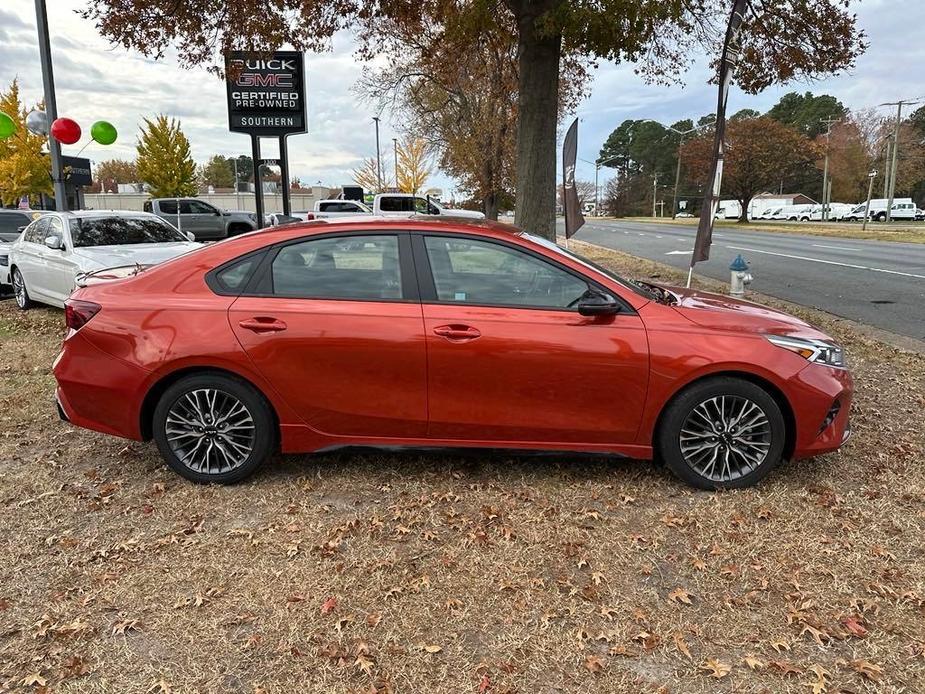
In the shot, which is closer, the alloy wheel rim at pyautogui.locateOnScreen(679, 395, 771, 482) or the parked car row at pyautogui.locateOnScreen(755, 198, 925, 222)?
the alloy wheel rim at pyautogui.locateOnScreen(679, 395, 771, 482)

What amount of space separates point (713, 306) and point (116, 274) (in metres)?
3.90

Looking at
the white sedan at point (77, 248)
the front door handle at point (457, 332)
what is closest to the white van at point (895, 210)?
the white sedan at point (77, 248)

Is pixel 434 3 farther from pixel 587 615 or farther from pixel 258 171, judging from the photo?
pixel 587 615

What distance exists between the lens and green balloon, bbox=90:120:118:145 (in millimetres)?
13977

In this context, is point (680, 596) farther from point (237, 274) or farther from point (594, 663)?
point (237, 274)

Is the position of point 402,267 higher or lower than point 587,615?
higher

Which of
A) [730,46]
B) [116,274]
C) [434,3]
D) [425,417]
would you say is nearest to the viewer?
[425,417]

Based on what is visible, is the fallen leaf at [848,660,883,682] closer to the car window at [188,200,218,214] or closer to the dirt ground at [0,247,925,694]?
the dirt ground at [0,247,925,694]

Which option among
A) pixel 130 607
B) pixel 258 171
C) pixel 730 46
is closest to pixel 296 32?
pixel 258 171

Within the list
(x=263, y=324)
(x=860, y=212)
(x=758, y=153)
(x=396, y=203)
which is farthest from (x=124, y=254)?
(x=860, y=212)

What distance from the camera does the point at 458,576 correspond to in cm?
309

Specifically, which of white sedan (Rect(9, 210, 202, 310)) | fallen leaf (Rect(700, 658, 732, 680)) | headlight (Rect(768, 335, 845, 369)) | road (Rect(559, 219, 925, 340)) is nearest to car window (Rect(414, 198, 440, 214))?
road (Rect(559, 219, 925, 340))

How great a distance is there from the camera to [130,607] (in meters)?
2.87

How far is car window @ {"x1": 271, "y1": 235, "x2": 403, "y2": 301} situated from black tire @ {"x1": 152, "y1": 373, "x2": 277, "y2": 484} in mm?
637
